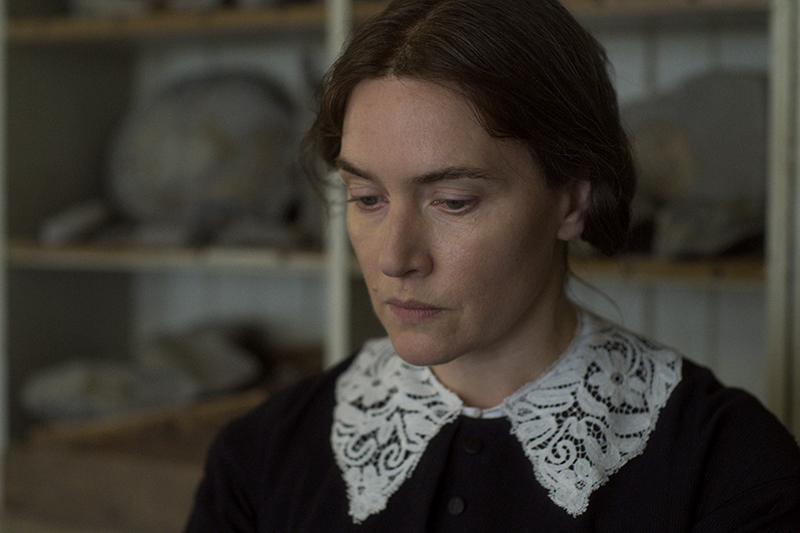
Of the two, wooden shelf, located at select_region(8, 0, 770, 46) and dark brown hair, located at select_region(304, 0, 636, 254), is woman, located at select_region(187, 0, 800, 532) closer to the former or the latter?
dark brown hair, located at select_region(304, 0, 636, 254)

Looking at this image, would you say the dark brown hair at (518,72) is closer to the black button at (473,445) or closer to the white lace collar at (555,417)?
the white lace collar at (555,417)

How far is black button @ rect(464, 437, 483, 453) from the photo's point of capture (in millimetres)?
922

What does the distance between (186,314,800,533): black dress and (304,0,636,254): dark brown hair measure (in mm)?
197

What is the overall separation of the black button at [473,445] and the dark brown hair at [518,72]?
0.26 metres

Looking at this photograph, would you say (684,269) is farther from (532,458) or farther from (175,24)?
(175,24)

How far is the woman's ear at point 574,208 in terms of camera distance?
914mm

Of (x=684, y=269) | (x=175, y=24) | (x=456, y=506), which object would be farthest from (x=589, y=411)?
(x=175, y=24)

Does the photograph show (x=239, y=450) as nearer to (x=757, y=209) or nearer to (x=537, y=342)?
(x=537, y=342)

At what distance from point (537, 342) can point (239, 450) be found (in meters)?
0.38

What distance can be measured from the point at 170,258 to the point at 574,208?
4.12ft

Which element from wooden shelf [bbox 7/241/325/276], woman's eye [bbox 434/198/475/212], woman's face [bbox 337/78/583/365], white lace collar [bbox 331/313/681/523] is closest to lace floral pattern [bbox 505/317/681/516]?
white lace collar [bbox 331/313/681/523]

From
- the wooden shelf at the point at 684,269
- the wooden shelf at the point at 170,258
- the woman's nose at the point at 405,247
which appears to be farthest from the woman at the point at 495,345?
the wooden shelf at the point at 170,258

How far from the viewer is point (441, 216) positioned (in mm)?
834

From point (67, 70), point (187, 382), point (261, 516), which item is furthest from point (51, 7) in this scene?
point (261, 516)
